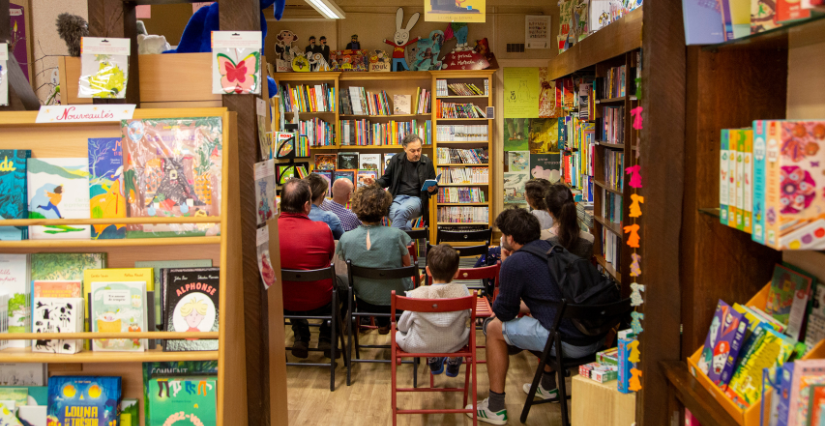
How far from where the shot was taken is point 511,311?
302 centimetres

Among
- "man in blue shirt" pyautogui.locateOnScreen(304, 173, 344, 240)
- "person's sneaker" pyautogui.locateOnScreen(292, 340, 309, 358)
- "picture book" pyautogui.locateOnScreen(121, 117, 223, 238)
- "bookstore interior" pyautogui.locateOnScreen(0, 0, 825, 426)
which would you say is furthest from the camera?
"man in blue shirt" pyautogui.locateOnScreen(304, 173, 344, 240)

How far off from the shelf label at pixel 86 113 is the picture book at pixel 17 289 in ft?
1.53

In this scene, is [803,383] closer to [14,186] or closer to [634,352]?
[634,352]

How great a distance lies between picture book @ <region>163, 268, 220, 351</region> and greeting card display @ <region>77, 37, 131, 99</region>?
0.61m

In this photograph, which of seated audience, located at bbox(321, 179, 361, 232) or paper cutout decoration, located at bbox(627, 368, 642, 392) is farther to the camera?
seated audience, located at bbox(321, 179, 361, 232)

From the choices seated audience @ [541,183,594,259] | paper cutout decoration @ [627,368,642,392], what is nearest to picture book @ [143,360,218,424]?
paper cutout decoration @ [627,368,642,392]

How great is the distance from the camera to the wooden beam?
60.1 inches

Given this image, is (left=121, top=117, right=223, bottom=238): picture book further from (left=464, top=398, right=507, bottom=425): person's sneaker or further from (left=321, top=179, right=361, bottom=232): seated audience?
(left=321, top=179, right=361, bottom=232): seated audience

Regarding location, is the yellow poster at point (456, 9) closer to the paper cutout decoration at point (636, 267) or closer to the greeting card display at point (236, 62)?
the greeting card display at point (236, 62)

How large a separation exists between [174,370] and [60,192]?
68cm

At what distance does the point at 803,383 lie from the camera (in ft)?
3.55

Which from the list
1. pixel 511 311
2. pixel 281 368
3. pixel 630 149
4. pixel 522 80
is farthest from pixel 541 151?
pixel 281 368

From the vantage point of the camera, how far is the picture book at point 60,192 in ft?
5.99

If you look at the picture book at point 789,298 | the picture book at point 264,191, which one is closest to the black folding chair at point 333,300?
the picture book at point 264,191
